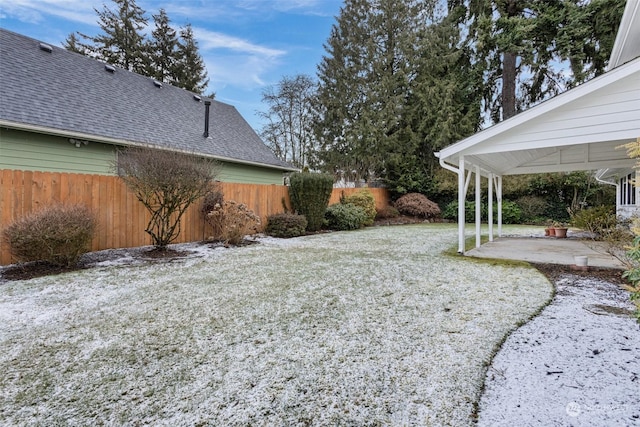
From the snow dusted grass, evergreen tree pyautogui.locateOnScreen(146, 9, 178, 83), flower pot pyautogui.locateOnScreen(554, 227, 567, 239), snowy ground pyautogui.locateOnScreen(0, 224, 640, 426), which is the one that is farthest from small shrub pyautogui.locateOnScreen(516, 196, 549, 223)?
evergreen tree pyautogui.locateOnScreen(146, 9, 178, 83)

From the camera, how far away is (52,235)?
16.8 feet

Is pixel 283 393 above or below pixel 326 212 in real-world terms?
below

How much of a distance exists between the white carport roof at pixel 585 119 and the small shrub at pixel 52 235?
6.98m

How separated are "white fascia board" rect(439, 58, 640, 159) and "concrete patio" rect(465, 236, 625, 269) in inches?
92.3

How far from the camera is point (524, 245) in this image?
8453 millimetres

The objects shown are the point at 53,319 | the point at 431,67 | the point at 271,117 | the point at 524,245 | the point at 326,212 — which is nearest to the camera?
the point at 53,319

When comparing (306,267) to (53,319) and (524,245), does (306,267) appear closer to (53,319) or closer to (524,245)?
(53,319)

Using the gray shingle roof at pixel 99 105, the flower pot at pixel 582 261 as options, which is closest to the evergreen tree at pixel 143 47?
the gray shingle roof at pixel 99 105

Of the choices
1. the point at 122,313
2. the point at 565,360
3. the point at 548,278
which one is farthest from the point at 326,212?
the point at 565,360

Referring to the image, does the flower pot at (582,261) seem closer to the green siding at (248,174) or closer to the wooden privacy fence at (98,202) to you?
the wooden privacy fence at (98,202)

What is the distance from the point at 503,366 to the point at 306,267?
372cm

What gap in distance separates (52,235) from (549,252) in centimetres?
960

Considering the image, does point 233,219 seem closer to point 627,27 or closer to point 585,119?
point 585,119

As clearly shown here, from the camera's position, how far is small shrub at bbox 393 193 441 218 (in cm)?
1747
